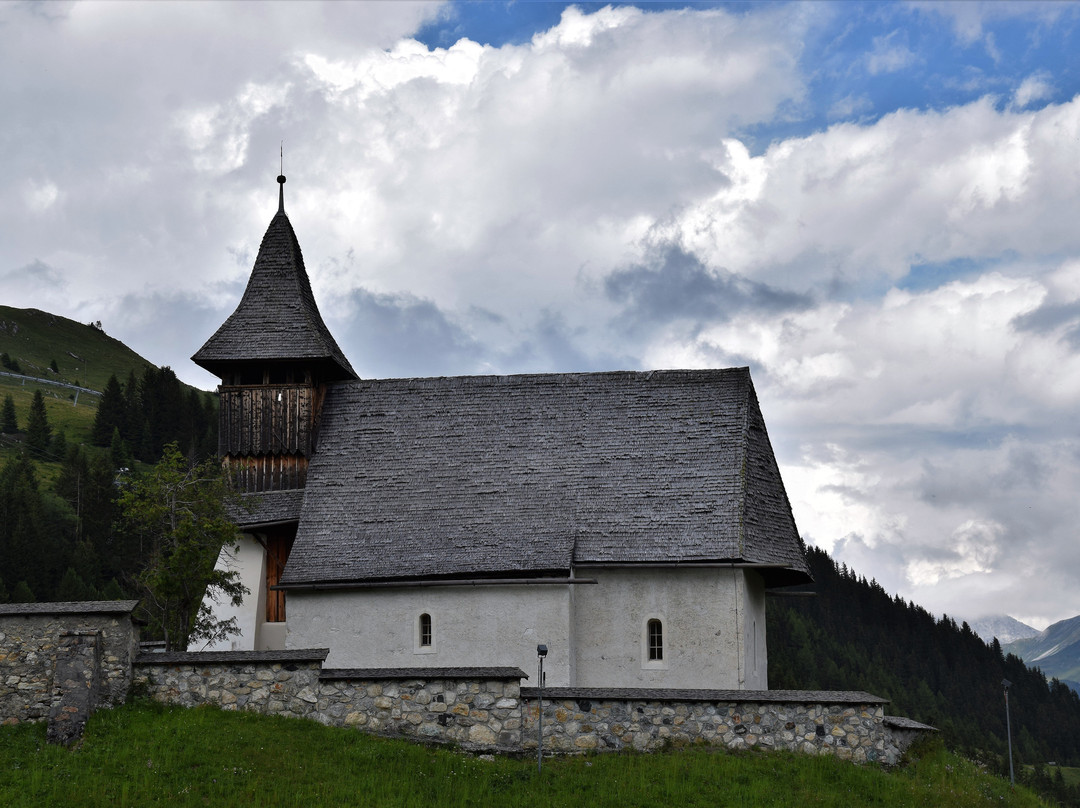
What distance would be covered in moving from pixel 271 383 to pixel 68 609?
47.2 feet

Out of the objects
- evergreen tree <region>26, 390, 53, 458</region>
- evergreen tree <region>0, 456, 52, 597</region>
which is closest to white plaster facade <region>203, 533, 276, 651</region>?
evergreen tree <region>0, 456, 52, 597</region>

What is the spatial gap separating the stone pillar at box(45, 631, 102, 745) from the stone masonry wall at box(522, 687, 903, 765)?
24.5ft

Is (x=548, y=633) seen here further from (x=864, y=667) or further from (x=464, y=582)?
(x=864, y=667)

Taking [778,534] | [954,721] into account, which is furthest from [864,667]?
[778,534]

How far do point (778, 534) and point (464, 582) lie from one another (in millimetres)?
8228

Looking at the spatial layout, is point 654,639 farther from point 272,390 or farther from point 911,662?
point 911,662

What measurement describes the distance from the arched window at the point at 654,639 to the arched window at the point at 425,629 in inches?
215

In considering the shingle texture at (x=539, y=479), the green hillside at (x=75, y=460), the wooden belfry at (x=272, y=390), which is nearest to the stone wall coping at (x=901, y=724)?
the shingle texture at (x=539, y=479)

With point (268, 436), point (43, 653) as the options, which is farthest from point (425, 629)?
point (43, 653)

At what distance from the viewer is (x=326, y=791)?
1741cm

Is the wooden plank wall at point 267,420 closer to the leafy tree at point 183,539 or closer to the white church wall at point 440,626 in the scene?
the leafy tree at point 183,539

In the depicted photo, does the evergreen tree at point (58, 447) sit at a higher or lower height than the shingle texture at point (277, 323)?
higher

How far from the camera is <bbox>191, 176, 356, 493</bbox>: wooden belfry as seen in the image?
108ft

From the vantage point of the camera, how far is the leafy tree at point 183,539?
26984 millimetres
